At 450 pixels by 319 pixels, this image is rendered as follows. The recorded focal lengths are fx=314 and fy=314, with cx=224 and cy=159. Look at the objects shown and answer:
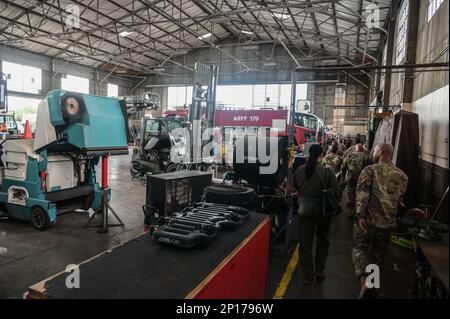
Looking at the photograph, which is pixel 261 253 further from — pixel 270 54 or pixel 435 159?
pixel 270 54

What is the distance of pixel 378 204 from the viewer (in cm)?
315

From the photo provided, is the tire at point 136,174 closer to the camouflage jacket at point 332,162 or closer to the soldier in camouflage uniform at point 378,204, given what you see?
the camouflage jacket at point 332,162

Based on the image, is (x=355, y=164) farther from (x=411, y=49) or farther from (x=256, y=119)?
(x=256, y=119)

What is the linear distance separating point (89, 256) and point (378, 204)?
3.65m

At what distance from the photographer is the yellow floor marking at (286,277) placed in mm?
3494

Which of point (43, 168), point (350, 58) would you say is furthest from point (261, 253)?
point (350, 58)

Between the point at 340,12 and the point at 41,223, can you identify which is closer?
the point at 41,223

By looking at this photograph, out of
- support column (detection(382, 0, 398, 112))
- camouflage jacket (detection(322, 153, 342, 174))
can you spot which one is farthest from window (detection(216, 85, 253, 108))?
camouflage jacket (detection(322, 153, 342, 174))

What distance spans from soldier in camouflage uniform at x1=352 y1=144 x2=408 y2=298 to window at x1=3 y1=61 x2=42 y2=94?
68.7 ft

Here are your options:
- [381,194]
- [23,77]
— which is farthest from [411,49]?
[23,77]

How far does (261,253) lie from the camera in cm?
287

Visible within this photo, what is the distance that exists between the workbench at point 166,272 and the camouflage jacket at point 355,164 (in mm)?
4328

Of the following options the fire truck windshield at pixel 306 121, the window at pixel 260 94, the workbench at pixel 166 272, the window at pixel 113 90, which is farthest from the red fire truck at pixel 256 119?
the window at pixel 113 90
